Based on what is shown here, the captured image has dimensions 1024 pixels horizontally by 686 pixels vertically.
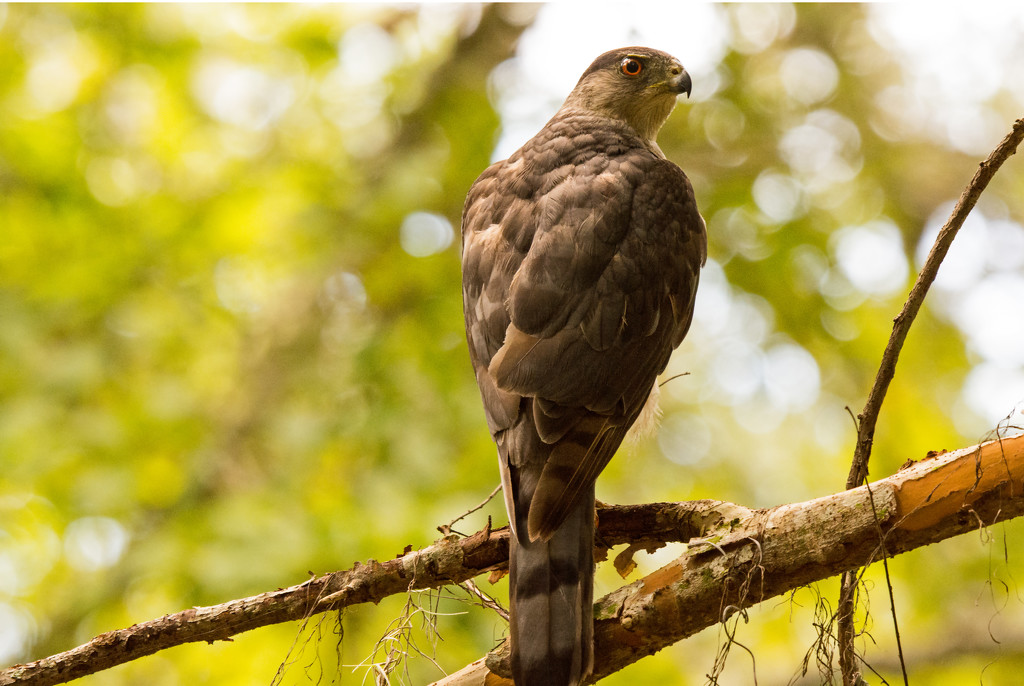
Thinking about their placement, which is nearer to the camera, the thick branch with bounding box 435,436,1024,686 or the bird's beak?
the thick branch with bounding box 435,436,1024,686

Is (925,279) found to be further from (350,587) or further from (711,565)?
(350,587)

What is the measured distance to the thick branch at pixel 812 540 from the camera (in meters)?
2.06

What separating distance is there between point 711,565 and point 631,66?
2653mm

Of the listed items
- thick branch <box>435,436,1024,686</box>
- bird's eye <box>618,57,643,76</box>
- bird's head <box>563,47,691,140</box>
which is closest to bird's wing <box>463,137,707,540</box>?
thick branch <box>435,436,1024,686</box>

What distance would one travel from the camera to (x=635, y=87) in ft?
13.4

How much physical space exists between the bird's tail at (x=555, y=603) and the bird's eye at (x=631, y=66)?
2347mm

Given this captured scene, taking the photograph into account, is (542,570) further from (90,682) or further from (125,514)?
(90,682)

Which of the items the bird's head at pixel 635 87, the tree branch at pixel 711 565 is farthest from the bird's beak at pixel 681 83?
the tree branch at pixel 711 565

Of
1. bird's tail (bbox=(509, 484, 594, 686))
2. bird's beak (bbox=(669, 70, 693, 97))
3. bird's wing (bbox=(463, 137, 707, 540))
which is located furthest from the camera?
bird's beak (bbox=(669, 70, 693, 97))

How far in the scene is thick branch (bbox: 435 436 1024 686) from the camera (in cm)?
206

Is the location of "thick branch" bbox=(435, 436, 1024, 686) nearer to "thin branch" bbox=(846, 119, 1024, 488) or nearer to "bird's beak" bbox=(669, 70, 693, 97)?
"thin branch" bbox=(846, 119, 1024, 488)

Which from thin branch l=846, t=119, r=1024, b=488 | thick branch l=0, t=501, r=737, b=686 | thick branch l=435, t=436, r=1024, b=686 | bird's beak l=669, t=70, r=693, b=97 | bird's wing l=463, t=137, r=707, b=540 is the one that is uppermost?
bird's beak l=669, t=70, r=693, b=97

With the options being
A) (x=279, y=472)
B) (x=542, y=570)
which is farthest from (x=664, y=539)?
(x=279, y=472)

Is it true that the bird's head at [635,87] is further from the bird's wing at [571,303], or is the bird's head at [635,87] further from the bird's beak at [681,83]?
the bird's wing at [571,303]
